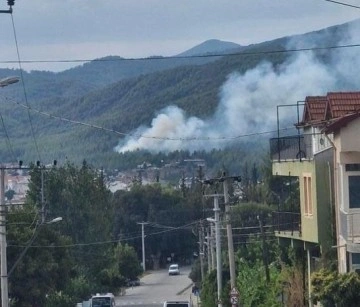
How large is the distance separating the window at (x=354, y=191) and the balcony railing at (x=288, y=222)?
6.34 meters

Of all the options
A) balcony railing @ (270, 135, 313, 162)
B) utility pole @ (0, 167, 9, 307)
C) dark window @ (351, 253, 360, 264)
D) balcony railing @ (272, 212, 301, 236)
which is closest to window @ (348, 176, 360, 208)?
dark window @ (351, 253, 360, 264)

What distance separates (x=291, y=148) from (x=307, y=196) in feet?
16.4

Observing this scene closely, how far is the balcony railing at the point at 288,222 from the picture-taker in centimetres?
4500

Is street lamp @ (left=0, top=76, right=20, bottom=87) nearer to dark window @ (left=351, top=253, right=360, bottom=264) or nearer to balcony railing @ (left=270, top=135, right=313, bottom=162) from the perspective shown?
balcony railing @ (left=270, top=135, right=313, bottom=162)

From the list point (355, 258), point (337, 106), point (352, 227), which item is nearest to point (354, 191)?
point (352, 227)

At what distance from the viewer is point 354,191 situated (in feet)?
124

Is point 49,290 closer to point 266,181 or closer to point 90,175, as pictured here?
point 90,175

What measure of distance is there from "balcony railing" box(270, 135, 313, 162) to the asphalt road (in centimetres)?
3824

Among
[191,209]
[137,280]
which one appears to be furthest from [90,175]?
[191,209]

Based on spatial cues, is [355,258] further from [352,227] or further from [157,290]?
[157,290]

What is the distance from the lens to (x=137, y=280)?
114812 millimetres

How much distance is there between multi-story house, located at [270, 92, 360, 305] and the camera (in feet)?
122

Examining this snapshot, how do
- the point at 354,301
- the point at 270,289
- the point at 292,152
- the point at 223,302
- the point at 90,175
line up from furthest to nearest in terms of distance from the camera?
the point at 90,175
the point at 223,302
the point at 270,289
the point at 292,152
the point at 354,301

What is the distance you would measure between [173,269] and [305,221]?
80535 mm
